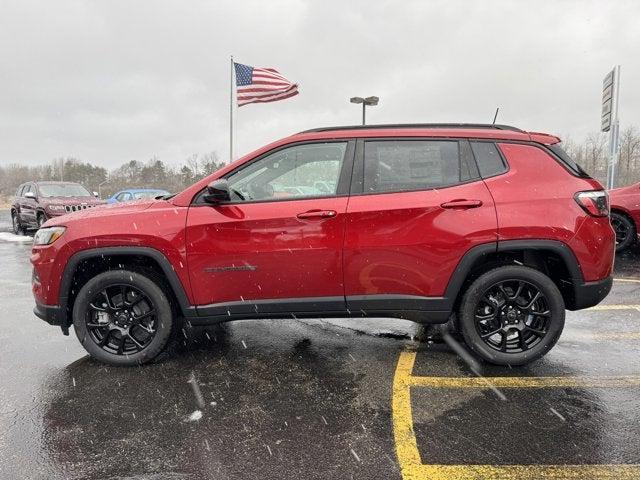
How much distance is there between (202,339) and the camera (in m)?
4.45

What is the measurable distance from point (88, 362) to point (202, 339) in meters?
0.96

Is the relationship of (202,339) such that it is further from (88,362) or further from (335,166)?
(335,166)

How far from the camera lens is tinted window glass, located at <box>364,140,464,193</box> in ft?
11.8

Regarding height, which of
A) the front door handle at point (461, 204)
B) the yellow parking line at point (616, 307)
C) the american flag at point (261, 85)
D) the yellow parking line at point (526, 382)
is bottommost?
the yellow parking line at point (526, 382)

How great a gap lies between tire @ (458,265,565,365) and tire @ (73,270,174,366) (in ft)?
7.65

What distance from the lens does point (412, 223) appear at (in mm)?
3486

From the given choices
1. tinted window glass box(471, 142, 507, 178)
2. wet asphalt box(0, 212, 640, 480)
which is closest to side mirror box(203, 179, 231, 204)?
wet asphalt box(0, 212, 640, 480)

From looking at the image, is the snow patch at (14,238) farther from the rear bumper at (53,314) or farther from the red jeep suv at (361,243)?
the red jeep suv at (361,243)

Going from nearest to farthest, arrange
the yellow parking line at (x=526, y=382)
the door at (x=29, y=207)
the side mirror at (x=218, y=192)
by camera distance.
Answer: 1. the yellow parking line at (x=526, y=382)
2. the side mirror at (x=218, y=192)
3. the door at (x=29, y=207)

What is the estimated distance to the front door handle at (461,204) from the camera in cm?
348

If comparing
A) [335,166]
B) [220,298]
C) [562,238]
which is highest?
[335,166]

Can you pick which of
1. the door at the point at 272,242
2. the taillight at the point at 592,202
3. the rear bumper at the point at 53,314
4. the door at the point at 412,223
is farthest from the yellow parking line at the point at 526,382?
the rear bumper at the point at 53,314

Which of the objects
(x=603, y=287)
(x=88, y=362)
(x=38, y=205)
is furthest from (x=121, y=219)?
(x=38, y=205)

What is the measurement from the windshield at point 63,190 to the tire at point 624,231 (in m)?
14.2
